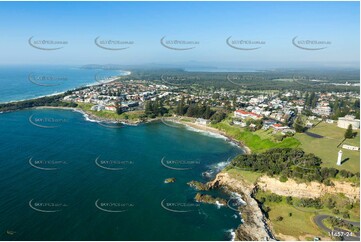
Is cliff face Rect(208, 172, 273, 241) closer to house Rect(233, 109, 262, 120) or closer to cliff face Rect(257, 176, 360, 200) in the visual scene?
cliff face Rect(257, 176, 360, 200)

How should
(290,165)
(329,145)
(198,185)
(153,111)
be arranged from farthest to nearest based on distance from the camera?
(153,111)
(329,145)
(290,165)
(198,185)

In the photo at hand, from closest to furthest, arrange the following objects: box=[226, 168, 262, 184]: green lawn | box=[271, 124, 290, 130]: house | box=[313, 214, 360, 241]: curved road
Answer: box=[313, 214, 360, 241]: curved road < box=[226, 168, 262, 184]: green lawn < box=[271, 124, 290, 130]: house

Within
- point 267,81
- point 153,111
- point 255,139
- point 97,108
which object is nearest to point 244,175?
point 255,139

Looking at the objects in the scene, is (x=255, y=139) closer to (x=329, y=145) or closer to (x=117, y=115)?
(x=329, y=145)

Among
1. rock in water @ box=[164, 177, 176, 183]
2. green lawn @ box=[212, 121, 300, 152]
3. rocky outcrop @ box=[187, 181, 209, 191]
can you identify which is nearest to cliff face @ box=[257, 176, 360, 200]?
rocky outcrop @ box=[187, 181, 209, 191]

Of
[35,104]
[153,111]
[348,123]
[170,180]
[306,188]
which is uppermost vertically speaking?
[348,123]

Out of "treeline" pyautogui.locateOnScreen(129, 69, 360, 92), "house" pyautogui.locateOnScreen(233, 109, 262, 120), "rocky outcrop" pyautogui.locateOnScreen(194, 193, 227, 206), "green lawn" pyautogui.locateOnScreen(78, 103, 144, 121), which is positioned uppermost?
"treeline" pyautogui.locateOnScreen(129, 69, 360, 92)

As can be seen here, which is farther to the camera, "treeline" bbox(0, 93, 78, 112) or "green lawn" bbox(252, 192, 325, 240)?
"treeline" bbox(0, 93, 78, 112)
